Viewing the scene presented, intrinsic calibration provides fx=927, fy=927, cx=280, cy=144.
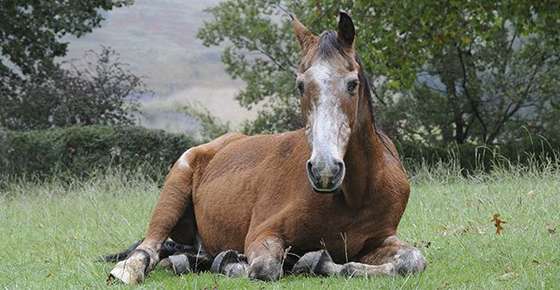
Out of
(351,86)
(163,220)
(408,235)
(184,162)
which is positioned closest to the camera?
(351,86)

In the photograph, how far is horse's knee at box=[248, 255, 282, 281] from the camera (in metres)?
5.80

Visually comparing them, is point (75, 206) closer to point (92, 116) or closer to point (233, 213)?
point (233, 213)

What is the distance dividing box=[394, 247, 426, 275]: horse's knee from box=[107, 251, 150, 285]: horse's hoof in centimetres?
178

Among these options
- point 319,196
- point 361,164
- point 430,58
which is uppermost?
point 361,164

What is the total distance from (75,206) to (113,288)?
681 centimetres

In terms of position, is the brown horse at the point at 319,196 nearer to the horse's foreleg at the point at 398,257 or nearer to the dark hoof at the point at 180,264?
the horse's foreleg at the point at 398,257

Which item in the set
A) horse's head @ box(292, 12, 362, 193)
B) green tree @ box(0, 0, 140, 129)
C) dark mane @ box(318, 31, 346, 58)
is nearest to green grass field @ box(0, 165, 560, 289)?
horse's head @ box(292, 12, 362, 193)

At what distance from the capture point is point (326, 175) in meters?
5.09

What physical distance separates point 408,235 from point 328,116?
340 cm

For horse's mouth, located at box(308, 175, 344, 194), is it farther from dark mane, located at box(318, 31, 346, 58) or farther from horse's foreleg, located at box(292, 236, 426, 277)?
dark mane, located at box(318, 31, 346, 58)

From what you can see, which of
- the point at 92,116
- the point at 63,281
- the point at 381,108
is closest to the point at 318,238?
the point at 63,281

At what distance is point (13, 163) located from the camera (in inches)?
667

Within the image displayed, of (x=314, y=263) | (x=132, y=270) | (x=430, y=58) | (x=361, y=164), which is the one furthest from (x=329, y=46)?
(x=430, y=58)

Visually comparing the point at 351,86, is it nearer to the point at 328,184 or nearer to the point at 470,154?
the point at 328,184
